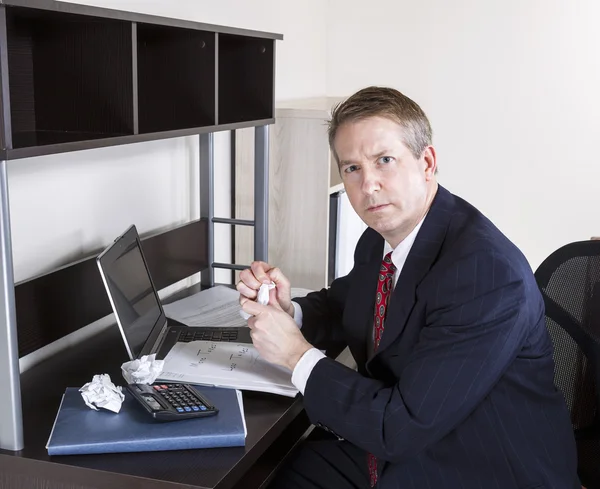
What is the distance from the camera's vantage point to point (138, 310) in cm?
182

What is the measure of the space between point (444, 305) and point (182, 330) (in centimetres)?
76

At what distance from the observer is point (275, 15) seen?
3186 mm

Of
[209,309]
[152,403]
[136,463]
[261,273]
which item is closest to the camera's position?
[136,463]

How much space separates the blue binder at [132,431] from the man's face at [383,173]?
50 centimetres

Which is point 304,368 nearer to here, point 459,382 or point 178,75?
point 459,382

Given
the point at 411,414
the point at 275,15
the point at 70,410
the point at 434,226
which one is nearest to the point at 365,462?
the point at 411,414

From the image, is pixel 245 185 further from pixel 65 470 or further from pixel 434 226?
pixel 65 470

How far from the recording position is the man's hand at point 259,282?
173cm

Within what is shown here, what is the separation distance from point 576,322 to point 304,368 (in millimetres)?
632

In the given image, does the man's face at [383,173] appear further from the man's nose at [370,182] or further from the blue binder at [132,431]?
the blue binder at [132,431]

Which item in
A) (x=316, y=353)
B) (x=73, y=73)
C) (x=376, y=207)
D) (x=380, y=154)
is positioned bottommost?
(x=316, y=353)

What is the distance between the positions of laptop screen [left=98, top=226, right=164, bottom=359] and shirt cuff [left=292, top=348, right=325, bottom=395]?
1.22 feet

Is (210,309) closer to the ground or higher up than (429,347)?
closer to the ground

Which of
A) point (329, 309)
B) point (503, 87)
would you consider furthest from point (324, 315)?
point (503, 87)
